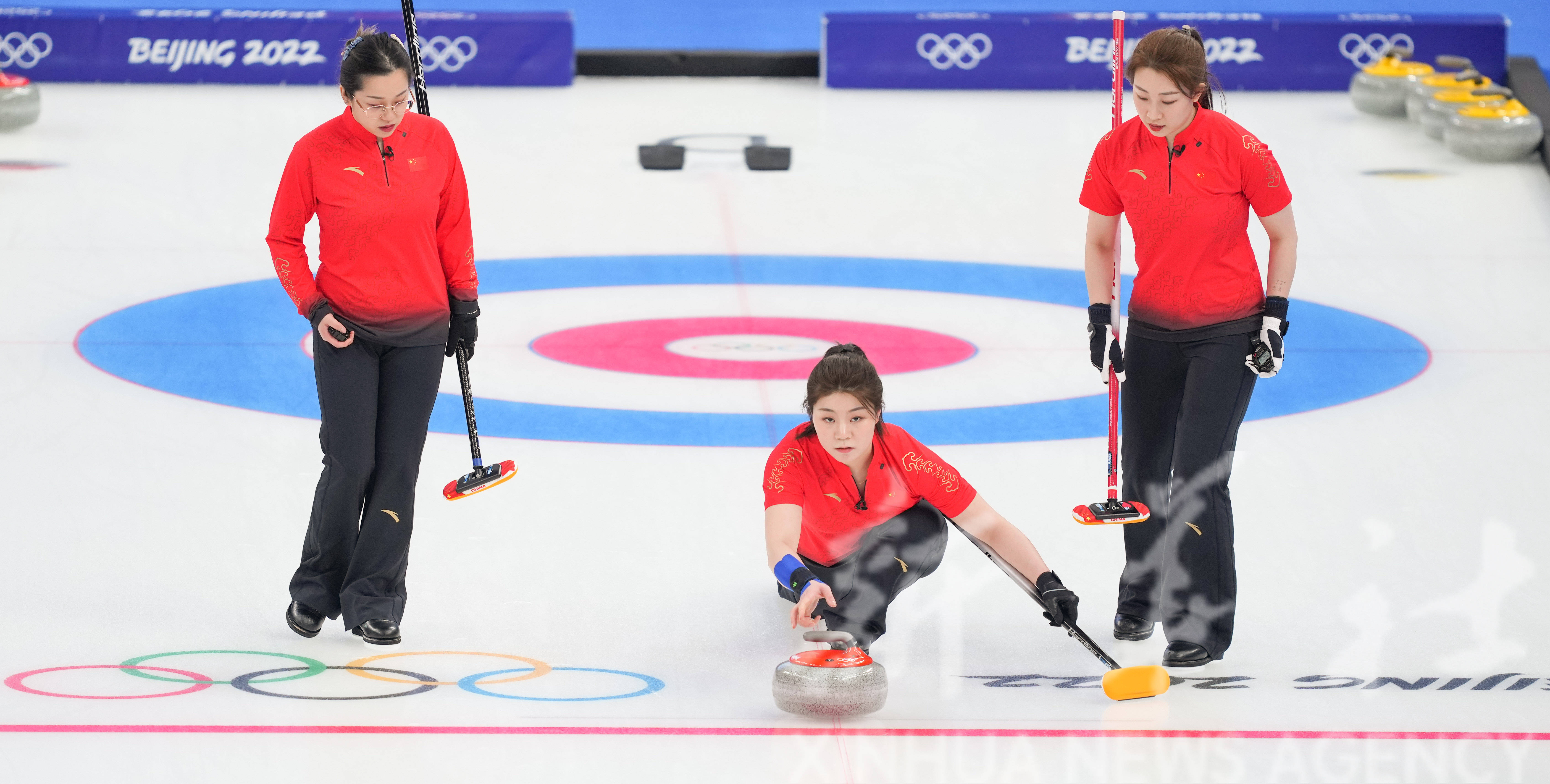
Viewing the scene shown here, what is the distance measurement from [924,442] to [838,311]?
234cm

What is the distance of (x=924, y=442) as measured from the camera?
7.35m

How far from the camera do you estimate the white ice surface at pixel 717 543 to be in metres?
4.41

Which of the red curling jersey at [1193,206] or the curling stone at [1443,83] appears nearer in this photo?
the red curling jersey at [1193,206]

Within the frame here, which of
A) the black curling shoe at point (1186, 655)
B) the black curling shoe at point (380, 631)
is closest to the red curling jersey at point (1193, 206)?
the black curling shoe at point (1186, 655)

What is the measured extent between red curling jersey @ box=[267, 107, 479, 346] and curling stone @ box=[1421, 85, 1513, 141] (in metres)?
10.8

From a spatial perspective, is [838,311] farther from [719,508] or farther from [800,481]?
[800,481]

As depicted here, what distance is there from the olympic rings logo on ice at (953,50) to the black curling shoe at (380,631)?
12146 millimetres

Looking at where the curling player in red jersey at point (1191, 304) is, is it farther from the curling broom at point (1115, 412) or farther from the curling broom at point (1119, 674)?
the curling broom at point (1119, 674)

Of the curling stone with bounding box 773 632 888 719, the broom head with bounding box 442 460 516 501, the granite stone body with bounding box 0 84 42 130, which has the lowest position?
the curling stone with bounding box 773 632 888 719

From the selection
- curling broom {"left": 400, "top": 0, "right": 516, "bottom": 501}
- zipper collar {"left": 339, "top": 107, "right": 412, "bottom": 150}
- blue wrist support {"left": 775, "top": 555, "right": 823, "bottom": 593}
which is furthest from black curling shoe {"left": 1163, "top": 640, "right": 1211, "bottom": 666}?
zipper collar {"left": 339, "top": 107, "right": 412, "bottom": 150}

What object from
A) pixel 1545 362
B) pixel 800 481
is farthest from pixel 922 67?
pixel 800 481

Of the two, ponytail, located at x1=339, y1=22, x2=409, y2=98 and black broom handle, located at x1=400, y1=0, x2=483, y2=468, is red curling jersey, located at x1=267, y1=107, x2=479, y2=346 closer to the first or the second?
ponytail, located at x1=339, y1=22, x2=409, y2=98

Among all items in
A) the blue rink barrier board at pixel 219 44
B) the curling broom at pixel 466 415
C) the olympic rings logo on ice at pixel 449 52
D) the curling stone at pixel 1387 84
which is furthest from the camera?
the olympic rings logo on ice at pixel 449 52

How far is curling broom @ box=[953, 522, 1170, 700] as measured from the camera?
4691 mm
